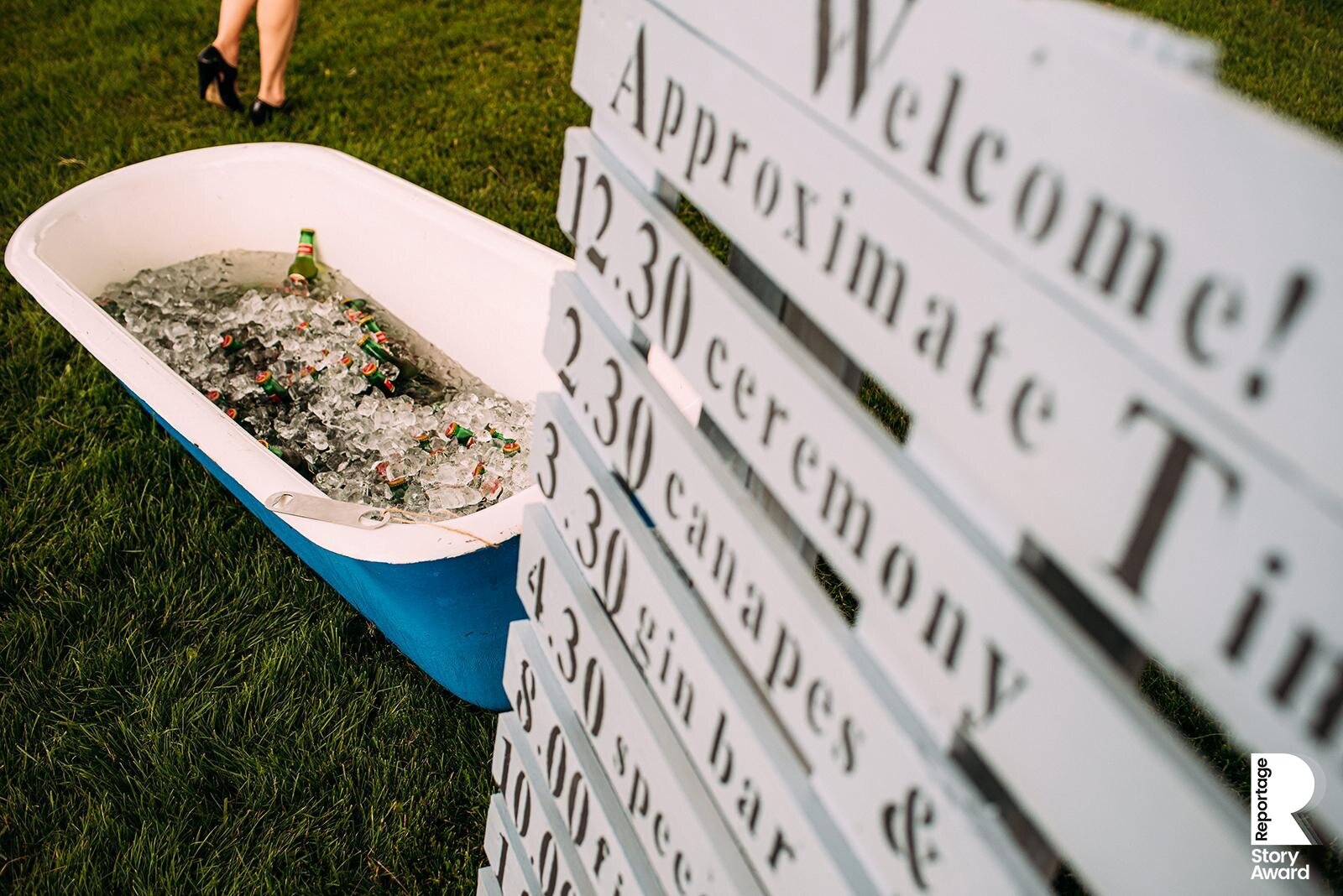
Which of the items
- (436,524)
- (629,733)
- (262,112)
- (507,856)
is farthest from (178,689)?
(262,112)

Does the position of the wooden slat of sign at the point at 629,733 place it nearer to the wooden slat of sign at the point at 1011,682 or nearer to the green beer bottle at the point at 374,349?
the wooden slat of sign at the point at 1011,682

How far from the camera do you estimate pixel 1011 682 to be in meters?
0.60

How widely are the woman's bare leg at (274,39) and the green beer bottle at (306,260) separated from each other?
1.39 m

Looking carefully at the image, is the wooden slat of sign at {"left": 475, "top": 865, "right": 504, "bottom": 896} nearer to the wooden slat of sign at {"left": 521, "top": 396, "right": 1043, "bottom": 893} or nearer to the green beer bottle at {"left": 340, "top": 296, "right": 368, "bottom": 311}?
the wooden slat of sign at {"left": 521, "top": 396, "right": 1043, "bottom": 893}

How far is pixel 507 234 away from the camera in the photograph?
2.73 m

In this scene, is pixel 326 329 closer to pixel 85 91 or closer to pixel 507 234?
pixel 507 234

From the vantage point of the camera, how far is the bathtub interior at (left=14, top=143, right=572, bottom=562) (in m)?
2.49

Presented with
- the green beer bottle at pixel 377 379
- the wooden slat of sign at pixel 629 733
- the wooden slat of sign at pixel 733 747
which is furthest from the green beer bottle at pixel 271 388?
the wooden slat of sign at pixel 733 747

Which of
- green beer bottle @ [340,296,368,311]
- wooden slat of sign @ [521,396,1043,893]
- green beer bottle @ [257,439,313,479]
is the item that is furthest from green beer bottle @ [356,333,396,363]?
wooden slat of sign @ [521,396,1043,893]

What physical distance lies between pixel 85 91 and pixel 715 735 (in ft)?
15.9

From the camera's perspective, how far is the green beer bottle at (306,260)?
315cm

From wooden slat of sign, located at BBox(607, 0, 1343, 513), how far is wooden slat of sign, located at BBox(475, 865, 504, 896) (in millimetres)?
1210

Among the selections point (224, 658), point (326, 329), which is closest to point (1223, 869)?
point (224, 658)

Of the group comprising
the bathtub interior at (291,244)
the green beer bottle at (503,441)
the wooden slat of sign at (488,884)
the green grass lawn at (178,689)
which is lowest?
the green grass lawn at (178,689)
